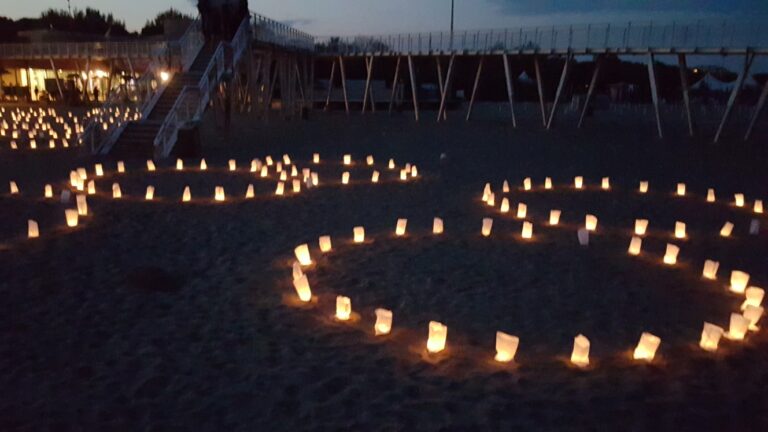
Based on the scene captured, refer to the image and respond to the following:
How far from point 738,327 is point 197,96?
50.9ft

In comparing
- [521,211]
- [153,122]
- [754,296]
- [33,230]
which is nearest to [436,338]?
[754,296]

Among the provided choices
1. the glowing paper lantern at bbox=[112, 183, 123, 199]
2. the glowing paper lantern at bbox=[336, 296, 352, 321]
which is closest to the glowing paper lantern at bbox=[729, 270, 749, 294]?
the glowing paper lantern at bbox=[336, 296, 352, 321]

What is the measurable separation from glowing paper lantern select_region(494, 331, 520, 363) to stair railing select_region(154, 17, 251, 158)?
1231 cm

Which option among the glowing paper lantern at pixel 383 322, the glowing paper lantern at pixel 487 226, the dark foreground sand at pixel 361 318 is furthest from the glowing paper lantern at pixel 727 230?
the glowing paper lantern at pixel 383 322

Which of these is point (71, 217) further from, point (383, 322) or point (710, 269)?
point (710, 269)

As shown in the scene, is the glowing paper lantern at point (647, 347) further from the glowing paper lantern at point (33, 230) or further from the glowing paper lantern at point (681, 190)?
the glowing paper lantern at point (681, 190)

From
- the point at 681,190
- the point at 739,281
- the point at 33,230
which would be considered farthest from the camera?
the point at 681,190

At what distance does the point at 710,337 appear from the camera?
4738mm

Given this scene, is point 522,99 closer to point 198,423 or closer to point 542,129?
point 542,129

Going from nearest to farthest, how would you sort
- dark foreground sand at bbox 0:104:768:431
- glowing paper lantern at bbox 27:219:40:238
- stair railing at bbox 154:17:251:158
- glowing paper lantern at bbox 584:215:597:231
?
1. dark foreground sand at bbox 0:104:768:431
2. glowing paper lantern at bbox 27:219:40:238
3. glowing paper lantern at bbox 584:215:597:231
4. stair railing at bbox 154:17:251:158

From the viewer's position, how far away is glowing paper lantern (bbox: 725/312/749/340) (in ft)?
16.1

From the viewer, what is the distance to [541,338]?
4.95 meters

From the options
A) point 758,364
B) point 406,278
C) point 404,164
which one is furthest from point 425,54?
point 758,364

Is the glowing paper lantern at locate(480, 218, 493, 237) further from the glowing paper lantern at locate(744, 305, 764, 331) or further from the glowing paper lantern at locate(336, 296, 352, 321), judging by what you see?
the glowing paper lantern at locate(744, 305, 764, 331)
